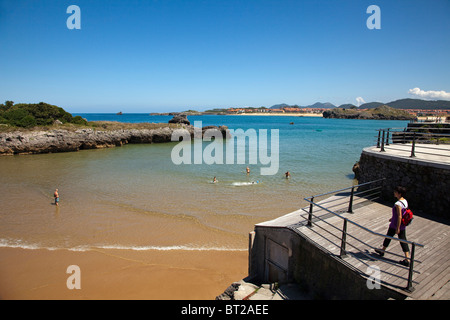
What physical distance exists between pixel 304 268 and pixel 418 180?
16.8 ft

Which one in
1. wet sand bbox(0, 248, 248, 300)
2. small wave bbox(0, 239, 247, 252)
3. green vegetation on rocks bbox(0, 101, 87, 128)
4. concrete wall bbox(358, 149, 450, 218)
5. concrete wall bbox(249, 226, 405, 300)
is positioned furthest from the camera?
green vegetation on rocks bbox(0, 101, 87, 128)

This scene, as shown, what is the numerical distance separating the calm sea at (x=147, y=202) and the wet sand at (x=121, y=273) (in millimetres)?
700

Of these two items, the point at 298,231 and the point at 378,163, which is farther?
the point at 378,163

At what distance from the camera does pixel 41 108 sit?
152 feet

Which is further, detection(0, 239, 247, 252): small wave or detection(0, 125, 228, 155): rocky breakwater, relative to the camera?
detection(0, 125, 228, 155): rocky breakwater

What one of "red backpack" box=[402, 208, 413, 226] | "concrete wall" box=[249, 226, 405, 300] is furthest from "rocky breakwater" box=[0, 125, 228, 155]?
"red backpack" box=[402, 208, 413, 226]

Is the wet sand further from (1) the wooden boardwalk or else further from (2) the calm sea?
(1) the wooden boardwalk

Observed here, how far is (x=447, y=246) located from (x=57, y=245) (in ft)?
45.9

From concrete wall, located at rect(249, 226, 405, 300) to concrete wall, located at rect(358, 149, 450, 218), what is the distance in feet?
14.9

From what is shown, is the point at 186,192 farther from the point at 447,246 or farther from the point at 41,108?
the point at 41,108

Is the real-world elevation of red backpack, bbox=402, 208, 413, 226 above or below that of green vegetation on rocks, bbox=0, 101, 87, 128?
below

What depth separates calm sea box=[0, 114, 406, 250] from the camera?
467 inches

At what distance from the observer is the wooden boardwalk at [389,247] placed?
4.67 meters
